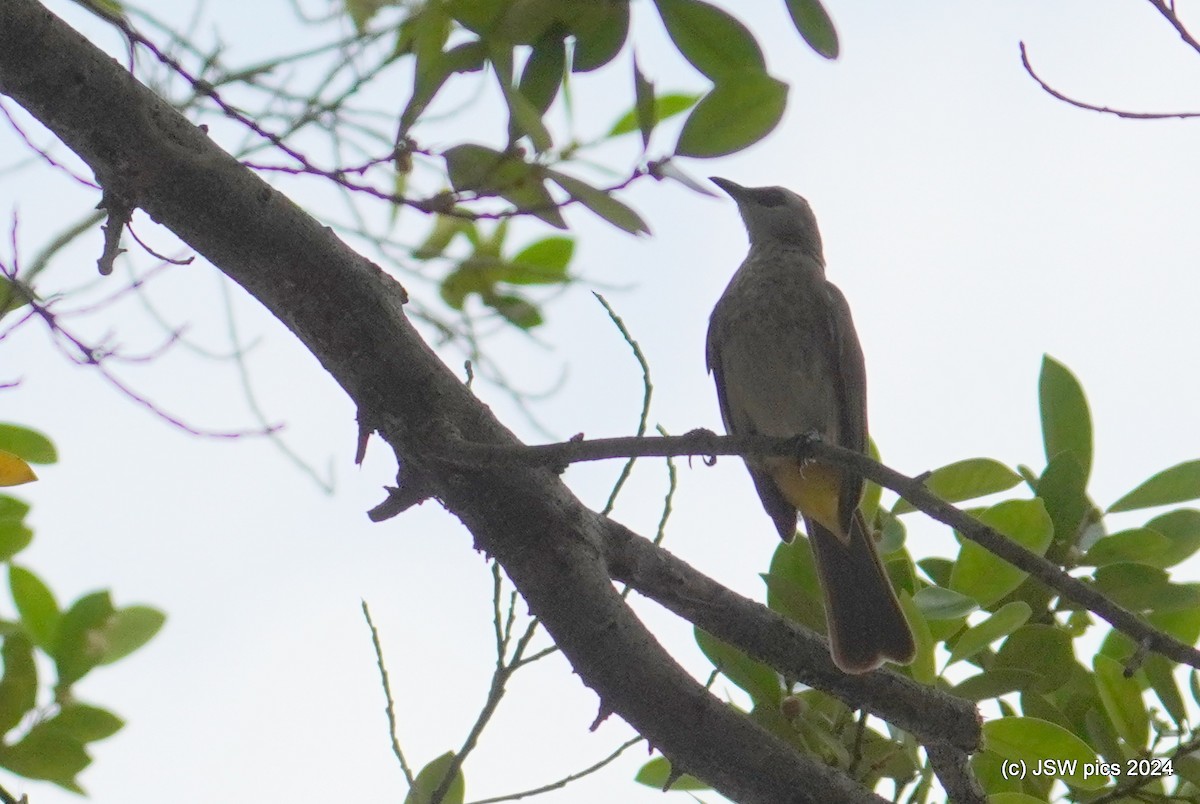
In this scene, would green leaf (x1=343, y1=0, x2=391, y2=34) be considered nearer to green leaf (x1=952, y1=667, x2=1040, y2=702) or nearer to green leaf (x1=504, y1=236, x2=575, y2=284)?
green leaf (x1=504, y1=236, x2=575, y2=284)

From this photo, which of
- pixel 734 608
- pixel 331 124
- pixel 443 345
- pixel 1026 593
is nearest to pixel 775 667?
pixel 734 608

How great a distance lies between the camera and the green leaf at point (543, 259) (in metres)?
3.40

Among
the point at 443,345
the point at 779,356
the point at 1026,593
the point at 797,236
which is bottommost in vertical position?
the point at 1026,593

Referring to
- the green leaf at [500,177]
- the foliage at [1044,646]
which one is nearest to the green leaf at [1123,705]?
the foliage at [1044,646]

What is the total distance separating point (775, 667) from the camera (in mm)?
2916

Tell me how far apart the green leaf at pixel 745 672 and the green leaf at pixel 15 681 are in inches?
63.4

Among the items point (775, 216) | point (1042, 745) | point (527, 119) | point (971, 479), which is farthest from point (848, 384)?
point (527, 119)

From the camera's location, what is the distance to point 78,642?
2859 mm

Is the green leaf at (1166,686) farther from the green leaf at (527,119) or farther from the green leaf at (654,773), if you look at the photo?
the green leaf at (527,119)

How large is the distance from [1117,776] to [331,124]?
8.86 ft

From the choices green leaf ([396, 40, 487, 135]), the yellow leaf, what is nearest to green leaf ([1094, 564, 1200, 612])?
green leaf ([396, 40, 487, 135])

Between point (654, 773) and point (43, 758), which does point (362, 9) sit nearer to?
point (43, 758)

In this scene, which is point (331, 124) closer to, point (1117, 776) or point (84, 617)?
point (84, 617)

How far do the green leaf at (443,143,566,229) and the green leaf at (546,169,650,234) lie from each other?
80 mm
